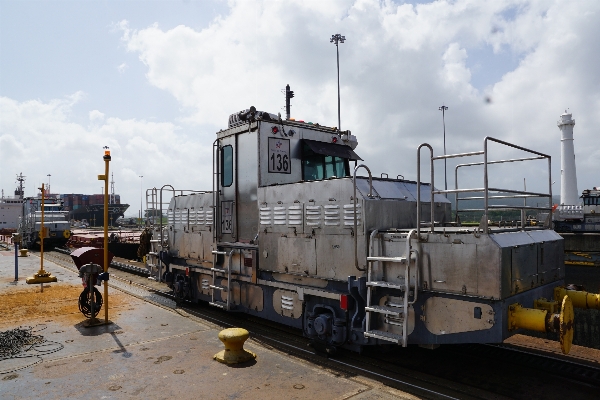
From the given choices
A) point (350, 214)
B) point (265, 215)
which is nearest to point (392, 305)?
point (350, 214)

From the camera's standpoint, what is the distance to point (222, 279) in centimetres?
926

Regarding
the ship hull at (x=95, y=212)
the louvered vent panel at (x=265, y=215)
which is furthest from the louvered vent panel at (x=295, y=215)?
the ship hull at (x=95, y=212)

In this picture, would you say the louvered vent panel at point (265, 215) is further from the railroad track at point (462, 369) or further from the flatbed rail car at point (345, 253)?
the railroad track at point (462, 369)

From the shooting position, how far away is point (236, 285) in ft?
29.1

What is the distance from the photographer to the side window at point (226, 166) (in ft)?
30.2

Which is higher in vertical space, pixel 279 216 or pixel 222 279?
pixel 279 216

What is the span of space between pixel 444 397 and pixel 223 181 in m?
6.15

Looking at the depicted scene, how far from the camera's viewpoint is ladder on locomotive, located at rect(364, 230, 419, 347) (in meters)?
5.53

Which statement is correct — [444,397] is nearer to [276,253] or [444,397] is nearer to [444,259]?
[444,259]

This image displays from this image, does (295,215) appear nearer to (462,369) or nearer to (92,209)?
(462,369)

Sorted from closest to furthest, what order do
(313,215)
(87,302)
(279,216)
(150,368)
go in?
(150,368) < (313,215) < (279,216) < (87,302)

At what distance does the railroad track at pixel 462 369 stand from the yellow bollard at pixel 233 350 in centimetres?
101

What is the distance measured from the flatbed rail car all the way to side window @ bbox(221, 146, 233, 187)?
0.04 m

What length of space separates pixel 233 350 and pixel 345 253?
2.22 meters
